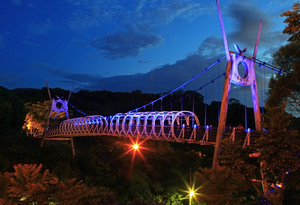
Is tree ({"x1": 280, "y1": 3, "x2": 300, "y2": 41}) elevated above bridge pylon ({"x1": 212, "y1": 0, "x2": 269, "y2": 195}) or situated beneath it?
elevated above

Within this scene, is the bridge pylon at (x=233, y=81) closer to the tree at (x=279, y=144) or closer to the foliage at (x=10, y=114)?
the tree at (x=279, y=144)

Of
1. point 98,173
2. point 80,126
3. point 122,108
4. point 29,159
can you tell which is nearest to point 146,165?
point 98,173

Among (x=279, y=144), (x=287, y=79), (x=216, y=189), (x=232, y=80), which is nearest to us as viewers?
(x=216, y=189)

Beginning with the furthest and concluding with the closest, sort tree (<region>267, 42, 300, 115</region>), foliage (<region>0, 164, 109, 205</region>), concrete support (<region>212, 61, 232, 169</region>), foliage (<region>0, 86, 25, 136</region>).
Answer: foliage (<region>0, 86, 25, 136</region>) < tree (<region>267, 42, 300, 115</region>) < concrete support (<region>212, 61, 232, 169</region>) < foliage (<region>0, 164, 109, 205</region>)

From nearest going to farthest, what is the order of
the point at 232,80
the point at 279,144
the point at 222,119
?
the point at 279,144 < the point at 222,119 < the point at 232,80

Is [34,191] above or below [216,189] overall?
below

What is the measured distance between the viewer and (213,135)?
10.6 metres

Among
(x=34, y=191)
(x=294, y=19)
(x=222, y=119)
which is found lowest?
(x=34, y=191)

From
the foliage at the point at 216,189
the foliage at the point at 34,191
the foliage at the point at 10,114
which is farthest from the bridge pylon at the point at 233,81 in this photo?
the foliage at the point at 10,114

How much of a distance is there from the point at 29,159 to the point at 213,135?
11.9 m

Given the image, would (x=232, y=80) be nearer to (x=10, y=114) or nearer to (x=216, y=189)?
(x=216, y=189)

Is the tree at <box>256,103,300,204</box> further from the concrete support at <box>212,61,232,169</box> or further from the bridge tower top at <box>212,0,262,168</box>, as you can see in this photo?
the concrete support at <box>212,61,232,169</box>

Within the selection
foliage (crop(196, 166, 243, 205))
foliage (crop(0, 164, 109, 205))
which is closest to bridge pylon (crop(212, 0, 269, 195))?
foliage (crop(196, 166, 243, 205))

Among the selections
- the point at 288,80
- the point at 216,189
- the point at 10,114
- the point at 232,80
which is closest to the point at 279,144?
the point at 216,189
